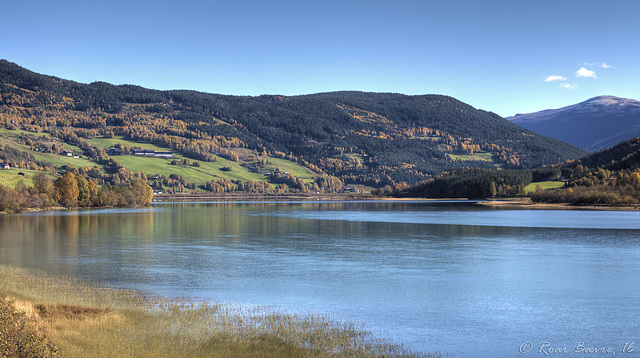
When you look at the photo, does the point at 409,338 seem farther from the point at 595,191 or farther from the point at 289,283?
the point at 595,191

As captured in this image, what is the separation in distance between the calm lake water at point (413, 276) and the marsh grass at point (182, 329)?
209cm

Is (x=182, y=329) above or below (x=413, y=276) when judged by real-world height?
above

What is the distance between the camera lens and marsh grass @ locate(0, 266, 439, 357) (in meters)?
18.7

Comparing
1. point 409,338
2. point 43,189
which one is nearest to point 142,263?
point 409,338

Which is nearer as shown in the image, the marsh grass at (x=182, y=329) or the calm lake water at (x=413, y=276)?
the marsh grass at (x=182, y=329)

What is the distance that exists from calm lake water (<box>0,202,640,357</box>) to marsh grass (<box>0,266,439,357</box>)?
2.09 meters

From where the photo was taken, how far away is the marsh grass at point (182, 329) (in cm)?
1872

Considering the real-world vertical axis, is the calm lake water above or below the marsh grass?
below

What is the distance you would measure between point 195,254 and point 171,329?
2860 cm

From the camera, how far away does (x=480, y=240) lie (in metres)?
62.3

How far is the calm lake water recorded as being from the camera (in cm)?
2303

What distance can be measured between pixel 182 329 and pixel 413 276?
759 inches

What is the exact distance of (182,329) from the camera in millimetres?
21625

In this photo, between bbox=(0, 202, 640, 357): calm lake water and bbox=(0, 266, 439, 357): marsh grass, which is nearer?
bbox=(0, 266, 439, 357): marsh grass
